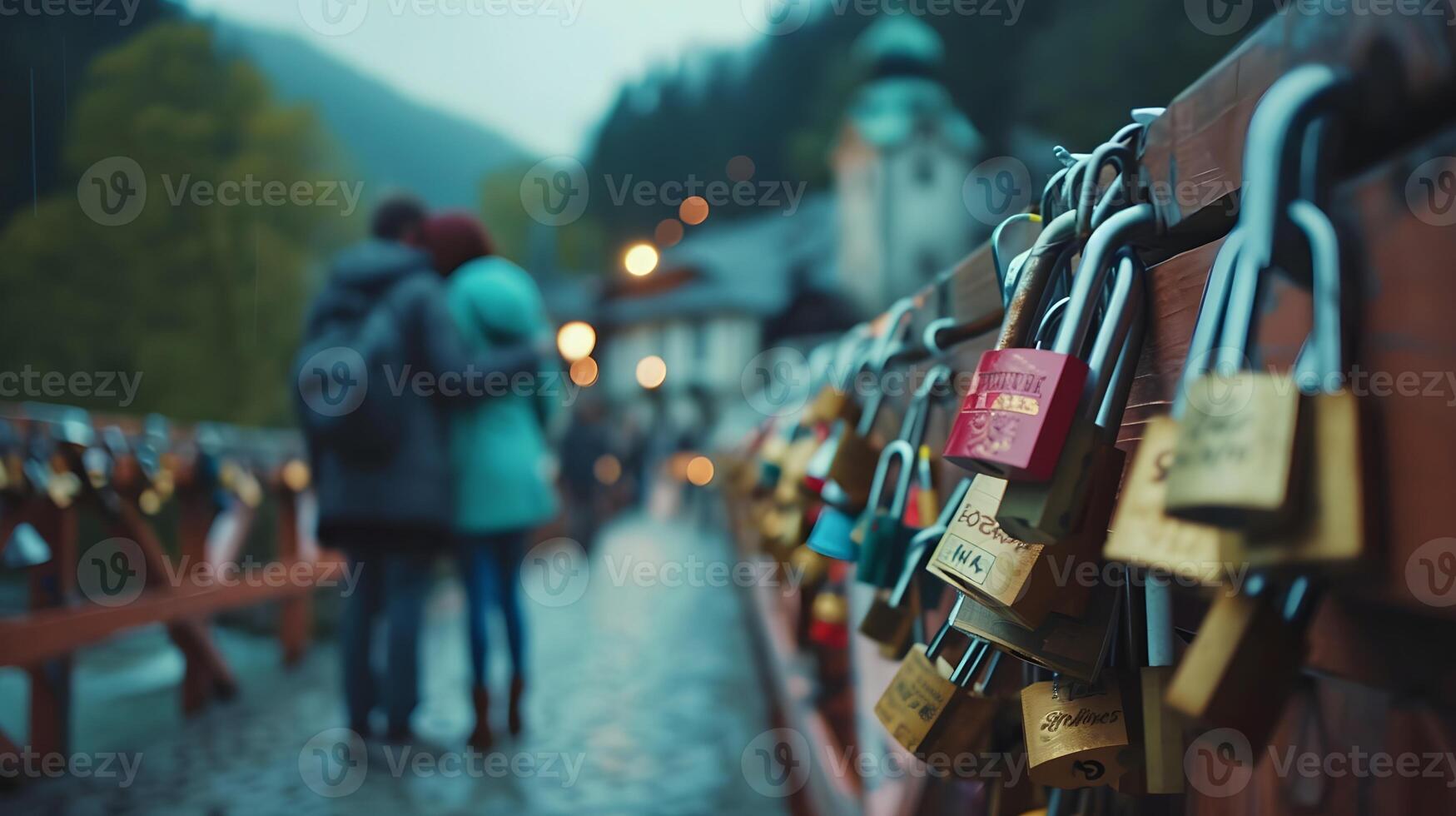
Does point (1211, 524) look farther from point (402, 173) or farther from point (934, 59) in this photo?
point (934, 59)

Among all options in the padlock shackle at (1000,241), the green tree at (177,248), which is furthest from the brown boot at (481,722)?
the padlock shackle at (1000,241)

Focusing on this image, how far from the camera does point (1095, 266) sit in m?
0.61

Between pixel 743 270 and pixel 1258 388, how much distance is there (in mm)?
40799

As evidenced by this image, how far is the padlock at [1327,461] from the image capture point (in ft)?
1.26

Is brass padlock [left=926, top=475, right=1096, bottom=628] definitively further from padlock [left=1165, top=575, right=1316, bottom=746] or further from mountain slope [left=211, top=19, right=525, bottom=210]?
mountain slope [left=211, top=19, right=525, bottom=210]

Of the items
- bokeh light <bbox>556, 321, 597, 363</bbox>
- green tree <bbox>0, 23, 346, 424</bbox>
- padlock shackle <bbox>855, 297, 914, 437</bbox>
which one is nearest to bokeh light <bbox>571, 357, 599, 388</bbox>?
bokeh light <bbox>556, 321, 597, 363</bbox>

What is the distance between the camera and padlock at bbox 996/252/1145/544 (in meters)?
0.55

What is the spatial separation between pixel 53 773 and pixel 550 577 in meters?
6.08

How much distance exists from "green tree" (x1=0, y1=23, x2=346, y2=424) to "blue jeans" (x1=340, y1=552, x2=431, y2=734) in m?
1.35

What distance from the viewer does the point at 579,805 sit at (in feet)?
8.61

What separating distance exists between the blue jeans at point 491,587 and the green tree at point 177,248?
62.1 inches

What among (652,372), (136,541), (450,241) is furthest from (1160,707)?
(652,372)

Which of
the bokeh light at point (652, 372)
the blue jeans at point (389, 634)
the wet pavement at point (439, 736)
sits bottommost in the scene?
the wet pavement at point (439, 736)

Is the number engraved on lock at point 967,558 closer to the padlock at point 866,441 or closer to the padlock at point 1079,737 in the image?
the padlock at point 1079,737
